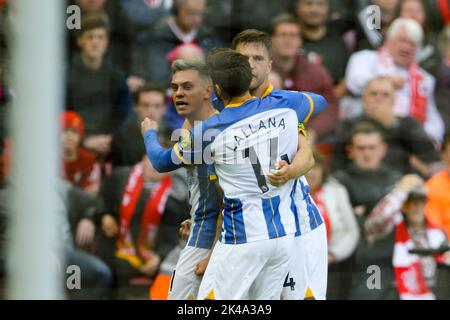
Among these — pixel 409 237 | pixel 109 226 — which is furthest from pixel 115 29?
pixel 409 237

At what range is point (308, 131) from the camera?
5.28 m

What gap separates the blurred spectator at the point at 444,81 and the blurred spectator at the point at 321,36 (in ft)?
2.06

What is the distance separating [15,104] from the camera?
97.3 inches

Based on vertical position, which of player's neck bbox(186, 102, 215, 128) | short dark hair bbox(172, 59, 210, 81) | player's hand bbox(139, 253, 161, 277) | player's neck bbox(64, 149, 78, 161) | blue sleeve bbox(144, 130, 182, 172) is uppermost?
short dark hair bbox(172, 59, 210, 81)

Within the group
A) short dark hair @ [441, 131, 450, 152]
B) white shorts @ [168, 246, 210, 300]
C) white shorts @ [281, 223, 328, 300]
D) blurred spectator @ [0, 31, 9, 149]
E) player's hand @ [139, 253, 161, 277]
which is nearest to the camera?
white shorts @ [281, 223, 328, 300]

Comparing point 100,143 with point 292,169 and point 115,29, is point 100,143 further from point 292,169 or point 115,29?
point 292,169

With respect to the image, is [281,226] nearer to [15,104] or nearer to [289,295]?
[289,295]

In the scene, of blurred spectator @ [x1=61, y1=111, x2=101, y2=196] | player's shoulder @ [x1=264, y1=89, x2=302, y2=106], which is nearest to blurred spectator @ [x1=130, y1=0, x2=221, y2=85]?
blurred spectator @ [x1=61, y1=111, x2=101, y2=196]

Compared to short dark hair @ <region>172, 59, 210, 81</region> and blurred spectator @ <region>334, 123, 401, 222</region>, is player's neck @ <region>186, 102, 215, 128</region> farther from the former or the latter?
blurred spectator @ <region>334, 123, 401, 222</region>

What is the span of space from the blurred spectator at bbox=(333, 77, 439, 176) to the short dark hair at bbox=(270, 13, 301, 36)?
536 mm

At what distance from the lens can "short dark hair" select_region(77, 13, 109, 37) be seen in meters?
5.12

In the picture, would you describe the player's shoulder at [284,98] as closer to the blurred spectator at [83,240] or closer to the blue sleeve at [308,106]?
the blue sleeve at [308,106]

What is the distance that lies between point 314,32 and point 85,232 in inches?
66.1

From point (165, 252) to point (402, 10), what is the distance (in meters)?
1.99
